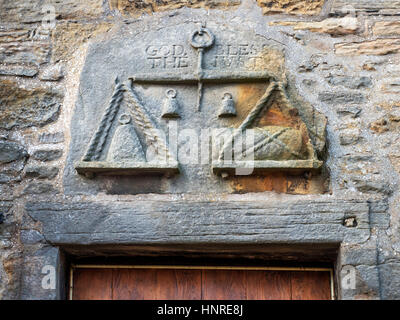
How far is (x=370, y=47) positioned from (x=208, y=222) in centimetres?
117

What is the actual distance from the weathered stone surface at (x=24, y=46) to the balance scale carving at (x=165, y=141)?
429mm

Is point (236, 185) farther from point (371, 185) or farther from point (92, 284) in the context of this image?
point (92, 284)

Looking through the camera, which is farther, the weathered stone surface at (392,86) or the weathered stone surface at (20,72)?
the weathered stone surface at (20,72)

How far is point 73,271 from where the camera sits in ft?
9.31

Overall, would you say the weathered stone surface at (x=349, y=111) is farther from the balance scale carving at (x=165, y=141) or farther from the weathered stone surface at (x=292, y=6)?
the weathered stone surface at (x=292, y=6)

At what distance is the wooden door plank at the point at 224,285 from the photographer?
2.77 metres

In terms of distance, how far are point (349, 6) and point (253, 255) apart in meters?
1.32

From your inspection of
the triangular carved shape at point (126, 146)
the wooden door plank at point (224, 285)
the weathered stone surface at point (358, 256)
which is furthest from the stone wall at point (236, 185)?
the wooden door plank at point (224, 285)

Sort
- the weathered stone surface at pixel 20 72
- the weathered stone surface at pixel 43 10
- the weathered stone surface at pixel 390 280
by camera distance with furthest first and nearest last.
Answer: the weathered stone surface at pixel 43 10 → the weathered stone surface at pixel 20 72 → the weathered stone surface at pixel 390 280

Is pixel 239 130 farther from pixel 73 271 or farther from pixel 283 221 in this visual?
pixel 73 271

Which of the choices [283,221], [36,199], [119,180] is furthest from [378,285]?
[36,199]

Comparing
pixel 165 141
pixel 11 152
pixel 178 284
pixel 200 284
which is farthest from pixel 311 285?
Result: pixel 11 152

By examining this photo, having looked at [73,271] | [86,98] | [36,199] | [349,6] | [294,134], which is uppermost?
[349,6]

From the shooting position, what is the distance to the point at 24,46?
304 centimetres
